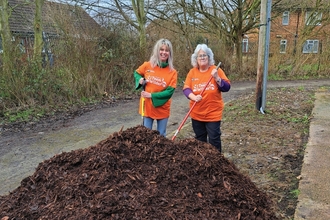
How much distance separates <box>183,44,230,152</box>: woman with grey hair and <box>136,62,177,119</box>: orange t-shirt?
0.28 m

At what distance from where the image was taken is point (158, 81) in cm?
367

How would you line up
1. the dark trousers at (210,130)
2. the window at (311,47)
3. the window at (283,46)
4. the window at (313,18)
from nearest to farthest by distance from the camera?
the dark trousers at (210,130), the window at (283,46), the window at (311,47), the window at (313,18)

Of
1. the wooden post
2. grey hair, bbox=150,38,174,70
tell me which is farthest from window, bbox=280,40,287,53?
grey hair, bbox=150,38,174,70

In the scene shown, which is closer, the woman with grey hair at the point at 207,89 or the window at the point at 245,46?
the woman with grey hair at the point at 207,89

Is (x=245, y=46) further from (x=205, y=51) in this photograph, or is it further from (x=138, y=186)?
(x=138, y=186)

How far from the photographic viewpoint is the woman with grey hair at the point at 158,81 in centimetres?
357

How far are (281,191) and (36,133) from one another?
456cm

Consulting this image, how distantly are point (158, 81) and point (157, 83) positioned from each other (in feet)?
0.10

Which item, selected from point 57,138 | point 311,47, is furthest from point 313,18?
point 57,138

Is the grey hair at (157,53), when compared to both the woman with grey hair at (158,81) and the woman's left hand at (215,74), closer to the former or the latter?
the woman with grey hair at (158,81)

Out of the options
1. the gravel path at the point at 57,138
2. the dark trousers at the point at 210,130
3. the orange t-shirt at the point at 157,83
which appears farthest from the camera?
the gravel path at the point at 57,138

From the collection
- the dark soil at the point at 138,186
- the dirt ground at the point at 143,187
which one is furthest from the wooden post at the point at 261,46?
the dark soil at the point at 138,186

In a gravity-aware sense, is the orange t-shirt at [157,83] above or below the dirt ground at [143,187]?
above

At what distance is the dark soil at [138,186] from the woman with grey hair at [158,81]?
A: 3.23 feet
